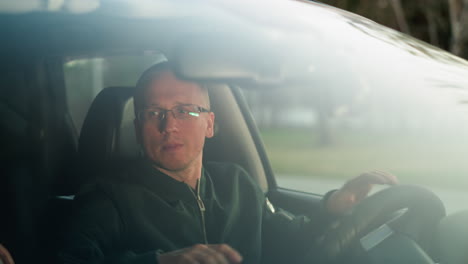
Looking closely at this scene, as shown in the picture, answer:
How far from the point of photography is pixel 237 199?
1.18 meters

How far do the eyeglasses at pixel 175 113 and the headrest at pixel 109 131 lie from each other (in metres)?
0.03

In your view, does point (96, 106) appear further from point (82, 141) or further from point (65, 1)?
point (65, 1)

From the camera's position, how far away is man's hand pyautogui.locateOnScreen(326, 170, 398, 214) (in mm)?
1196

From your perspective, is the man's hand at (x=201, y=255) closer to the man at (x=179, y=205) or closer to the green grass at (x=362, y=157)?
the man at (x=179, y=205)

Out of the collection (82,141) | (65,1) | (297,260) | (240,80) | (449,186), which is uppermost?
(65,1)

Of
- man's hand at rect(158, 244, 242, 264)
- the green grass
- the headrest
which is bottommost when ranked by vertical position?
man's hand at rect(158, 244, 242, 264)

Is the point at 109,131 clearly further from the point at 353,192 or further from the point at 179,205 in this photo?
the point at 353,192

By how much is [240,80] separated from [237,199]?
0.23m

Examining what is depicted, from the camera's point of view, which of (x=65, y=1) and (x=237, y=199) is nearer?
(x=237, y=199)

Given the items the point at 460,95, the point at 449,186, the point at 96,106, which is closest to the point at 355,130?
the point at 449,186

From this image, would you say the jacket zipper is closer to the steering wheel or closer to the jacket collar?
the jacket collar

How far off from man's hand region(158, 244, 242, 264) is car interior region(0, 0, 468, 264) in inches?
5.5

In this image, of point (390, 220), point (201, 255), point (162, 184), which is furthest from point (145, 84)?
point (390, 220)

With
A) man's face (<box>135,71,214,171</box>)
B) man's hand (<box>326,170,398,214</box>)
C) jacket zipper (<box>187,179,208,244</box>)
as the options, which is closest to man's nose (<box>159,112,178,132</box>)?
man's face (<box>135,71,214,171</box>)
